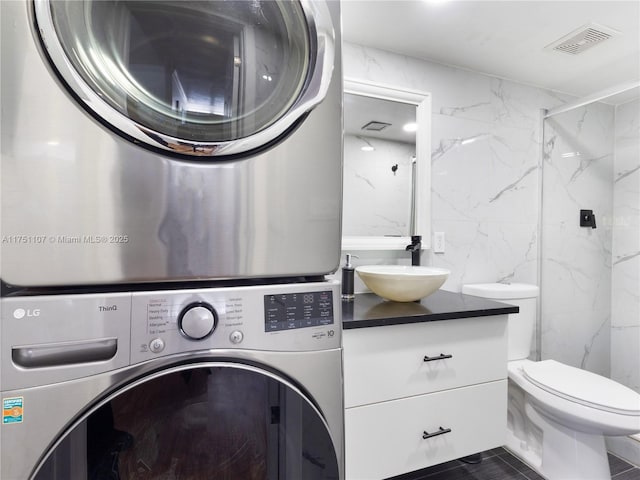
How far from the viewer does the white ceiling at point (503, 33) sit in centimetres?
142

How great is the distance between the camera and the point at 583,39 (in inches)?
65.1

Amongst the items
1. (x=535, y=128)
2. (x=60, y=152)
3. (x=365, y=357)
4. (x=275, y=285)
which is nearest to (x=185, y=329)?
(x=275, y=285)

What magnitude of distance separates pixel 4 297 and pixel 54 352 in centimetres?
12

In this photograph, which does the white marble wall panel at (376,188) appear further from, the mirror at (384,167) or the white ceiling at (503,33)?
the white ceiling at (503,33)

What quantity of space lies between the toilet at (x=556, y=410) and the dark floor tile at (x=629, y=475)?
0.95 feet

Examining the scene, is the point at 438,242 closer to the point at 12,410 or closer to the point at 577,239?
the point at 577,239

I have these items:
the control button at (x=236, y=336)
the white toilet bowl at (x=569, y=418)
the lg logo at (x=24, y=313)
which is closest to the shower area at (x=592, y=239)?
the white toilet bowl at (x=569, y=418)

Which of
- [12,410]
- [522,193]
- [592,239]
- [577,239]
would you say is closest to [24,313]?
[12,410]

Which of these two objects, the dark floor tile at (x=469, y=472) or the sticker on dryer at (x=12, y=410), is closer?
the sticker on dryer at (x=12, y=410)

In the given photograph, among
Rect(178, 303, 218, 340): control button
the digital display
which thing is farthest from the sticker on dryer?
the digital display

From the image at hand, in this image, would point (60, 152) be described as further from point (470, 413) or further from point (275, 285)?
point (470, 413)

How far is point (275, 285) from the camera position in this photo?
66cm

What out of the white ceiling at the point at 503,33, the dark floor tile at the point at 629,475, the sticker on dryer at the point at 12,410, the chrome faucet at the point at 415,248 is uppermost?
the white ceiling at the point at 503,33

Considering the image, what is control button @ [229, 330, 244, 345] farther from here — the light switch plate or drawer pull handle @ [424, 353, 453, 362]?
the light switch plate
